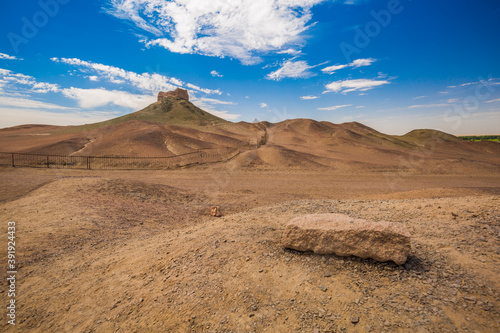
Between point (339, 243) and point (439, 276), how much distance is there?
4.44 ft

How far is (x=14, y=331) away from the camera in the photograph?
3877 mm

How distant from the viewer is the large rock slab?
11.8 ft

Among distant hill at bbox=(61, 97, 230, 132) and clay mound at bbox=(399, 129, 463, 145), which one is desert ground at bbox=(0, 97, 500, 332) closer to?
distant hill at bbox=(61, 97, 230, 132)

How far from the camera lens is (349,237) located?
3.84 m

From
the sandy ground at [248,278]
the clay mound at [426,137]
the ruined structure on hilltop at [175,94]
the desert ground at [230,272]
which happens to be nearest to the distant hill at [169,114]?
the ruined structure on hilltop at [175,94]

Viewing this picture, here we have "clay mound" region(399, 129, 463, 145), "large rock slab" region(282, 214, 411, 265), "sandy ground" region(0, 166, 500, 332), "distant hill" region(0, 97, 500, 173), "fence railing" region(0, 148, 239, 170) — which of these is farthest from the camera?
"clay mound" region(399, 129, 463, 145)

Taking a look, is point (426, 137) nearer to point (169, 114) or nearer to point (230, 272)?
point (169, 114)

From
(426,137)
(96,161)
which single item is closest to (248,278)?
(96,161)

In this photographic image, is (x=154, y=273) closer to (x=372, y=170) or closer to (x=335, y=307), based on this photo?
(x=335, y=307)

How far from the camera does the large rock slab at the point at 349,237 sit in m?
3.59

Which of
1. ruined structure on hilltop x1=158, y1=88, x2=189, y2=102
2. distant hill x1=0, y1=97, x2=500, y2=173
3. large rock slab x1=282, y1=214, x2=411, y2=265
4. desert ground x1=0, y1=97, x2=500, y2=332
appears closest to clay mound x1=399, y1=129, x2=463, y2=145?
distant hill x1=0, y1=97, x2=500, y2=173

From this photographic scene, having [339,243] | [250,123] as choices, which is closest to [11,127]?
[250,123]

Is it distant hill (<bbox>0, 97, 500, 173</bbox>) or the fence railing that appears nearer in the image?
the fence railing

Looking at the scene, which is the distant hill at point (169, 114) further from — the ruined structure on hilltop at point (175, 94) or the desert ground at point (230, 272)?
the desert ground at point (230, 272)
